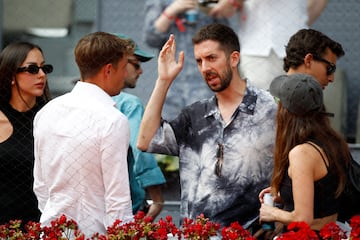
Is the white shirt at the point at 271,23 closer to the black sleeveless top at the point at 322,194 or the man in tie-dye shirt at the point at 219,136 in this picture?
the man in tie-dye shirt at the point at 219,136

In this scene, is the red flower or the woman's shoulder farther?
the woman's shoulder

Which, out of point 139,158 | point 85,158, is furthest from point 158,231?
point 139,158

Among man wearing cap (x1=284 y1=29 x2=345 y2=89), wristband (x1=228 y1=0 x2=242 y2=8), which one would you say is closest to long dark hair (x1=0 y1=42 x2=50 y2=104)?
man wearing cap (x1=284 y1=29 x2=345 y2=89)

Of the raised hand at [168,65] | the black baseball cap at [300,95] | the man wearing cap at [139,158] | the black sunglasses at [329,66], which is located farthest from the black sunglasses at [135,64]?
the black baseball cap at [300,95]

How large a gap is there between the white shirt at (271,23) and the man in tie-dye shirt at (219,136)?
1.76 m

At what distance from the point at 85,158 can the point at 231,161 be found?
2.71 ft

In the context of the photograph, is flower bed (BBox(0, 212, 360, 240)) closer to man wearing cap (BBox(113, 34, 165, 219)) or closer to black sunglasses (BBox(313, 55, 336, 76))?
black sunglasses (BBox(313, 55, 336, 76))

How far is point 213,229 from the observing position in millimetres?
4723

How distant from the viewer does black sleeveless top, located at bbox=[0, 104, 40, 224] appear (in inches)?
231

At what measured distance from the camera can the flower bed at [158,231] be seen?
446 cm

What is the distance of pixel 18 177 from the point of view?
587cm

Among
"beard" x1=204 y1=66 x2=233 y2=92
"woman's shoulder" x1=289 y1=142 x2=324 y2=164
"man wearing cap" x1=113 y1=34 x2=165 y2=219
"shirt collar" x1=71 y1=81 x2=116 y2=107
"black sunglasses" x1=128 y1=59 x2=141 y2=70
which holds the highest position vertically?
"beard" x1=204 y1=66 x2=233 y2=92

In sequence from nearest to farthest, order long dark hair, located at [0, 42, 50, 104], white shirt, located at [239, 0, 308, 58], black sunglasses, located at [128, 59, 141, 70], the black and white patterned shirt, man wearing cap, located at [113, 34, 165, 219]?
the black and white patterned shirt, long dark hair, located at [0, 42, 50, 104], man wearing cap, located at [113, 34, 165, 219], black sunglasses, located at [128, 59, 141, 70], white shirt, located at [239, 0, 308, 58]

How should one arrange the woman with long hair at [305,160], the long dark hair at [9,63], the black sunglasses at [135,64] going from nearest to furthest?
1. the woman with long hair at [305,160]
2. the long dark hair at [9,63]
3. the black sunglasses at [135,64]
